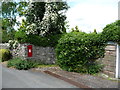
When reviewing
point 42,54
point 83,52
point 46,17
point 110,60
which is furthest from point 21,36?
point 110,60

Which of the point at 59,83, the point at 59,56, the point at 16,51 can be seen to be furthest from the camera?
the point at 16,51

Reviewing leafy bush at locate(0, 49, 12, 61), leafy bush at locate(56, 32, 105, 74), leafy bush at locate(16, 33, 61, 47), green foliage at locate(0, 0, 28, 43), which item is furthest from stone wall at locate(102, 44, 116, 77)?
green foliage at locate(0, 0, 28, 43)

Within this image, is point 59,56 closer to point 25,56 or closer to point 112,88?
point 25,56

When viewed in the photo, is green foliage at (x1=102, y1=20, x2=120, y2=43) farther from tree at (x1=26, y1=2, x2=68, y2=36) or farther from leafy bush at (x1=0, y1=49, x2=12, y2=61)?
leafy bush at (x1=0, y1=49, x2=12, y2=61)

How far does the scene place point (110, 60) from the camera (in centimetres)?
911

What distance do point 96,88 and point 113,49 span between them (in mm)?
2974

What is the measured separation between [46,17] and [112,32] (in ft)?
17.2

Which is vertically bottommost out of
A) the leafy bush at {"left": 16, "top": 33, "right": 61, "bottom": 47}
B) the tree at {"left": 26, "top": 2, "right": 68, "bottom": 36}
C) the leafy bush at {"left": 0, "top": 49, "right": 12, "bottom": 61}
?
the leafy bush at {"left": 0, "top": 49, "right": 12, "bottom": 61}

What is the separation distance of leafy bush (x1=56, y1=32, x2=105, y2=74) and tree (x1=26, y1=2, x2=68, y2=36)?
2.61 metres

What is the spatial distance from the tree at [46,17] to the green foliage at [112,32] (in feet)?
13.9

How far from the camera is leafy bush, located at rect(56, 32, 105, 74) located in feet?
31.5

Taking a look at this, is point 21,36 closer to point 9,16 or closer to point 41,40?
point 41,40

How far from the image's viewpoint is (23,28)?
13.2 meters

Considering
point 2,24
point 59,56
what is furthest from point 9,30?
point 59,56
